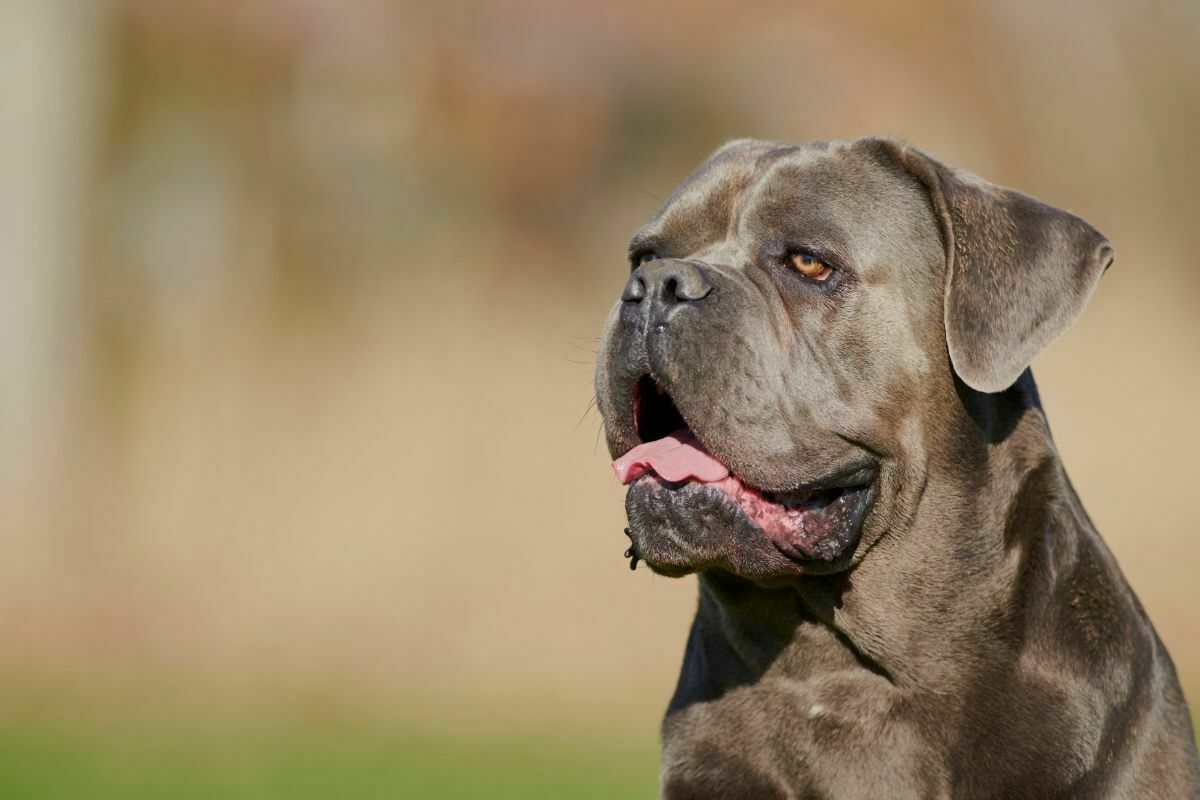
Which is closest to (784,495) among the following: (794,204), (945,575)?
(945,575)

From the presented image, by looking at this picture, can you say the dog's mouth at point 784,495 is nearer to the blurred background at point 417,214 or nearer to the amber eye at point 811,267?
the amber eye at point 811,267

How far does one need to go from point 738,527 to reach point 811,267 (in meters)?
0.67

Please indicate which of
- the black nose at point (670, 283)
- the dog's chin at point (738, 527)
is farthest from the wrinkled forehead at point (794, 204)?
the dog's chin at point (738, 527)

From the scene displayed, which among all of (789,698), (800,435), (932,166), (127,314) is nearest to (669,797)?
(789,698)

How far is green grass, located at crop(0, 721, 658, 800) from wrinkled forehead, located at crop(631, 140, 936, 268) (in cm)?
484

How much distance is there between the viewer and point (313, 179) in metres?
15.1

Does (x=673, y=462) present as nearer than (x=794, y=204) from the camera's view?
Yes

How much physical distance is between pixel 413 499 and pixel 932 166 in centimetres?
Result: 1016

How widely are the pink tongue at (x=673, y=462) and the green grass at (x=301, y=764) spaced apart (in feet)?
16.0

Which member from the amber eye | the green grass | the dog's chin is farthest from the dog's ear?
the green grass

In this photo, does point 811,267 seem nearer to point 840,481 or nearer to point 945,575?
point 840,481

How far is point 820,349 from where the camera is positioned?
3736mm

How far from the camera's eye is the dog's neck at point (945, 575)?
3.80 m

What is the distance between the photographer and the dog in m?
3.63
